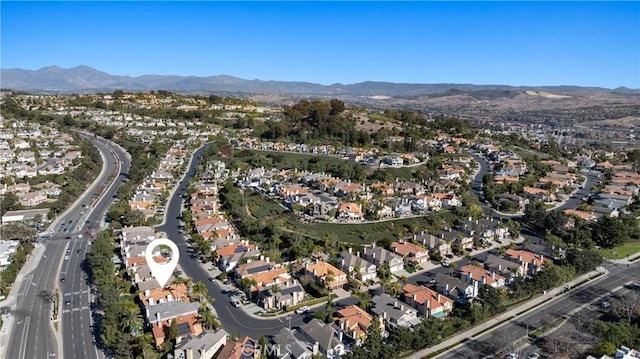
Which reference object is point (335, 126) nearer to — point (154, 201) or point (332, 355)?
point (154, 201)

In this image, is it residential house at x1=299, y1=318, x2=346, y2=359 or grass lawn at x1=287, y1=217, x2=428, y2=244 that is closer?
residential house at x1=299, y1=318, x2=346, y2=359

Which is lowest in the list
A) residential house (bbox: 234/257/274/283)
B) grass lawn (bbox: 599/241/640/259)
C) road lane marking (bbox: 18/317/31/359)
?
road lane marking (bbox: 18/317/31/359)

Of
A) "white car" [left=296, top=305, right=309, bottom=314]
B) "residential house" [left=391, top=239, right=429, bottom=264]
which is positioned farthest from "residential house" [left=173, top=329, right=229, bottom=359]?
"residential house" [left=391, top=239, right=429, bottom=264]

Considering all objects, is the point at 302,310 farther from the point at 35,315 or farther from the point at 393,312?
the point at 35,315

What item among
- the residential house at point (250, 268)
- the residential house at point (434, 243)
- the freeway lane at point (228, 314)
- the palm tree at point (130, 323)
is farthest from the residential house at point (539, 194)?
the palm tree at point (130, 323)

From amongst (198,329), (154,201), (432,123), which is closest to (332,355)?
(198,329)

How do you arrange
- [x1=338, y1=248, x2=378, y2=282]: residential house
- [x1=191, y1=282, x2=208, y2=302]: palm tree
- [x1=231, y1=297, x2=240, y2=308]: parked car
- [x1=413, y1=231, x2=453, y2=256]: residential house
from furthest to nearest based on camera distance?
1. [x1=413, y1=231, x2=453, y2=256]: residential house
2. [x1=338, y1=248, x2=378, y2=282]: residential house
3. [x1=191, y1=282, x2=208, y2=302]: palm tree
4. [x1=231, y1=297, x2=240, y2=308]: parked car

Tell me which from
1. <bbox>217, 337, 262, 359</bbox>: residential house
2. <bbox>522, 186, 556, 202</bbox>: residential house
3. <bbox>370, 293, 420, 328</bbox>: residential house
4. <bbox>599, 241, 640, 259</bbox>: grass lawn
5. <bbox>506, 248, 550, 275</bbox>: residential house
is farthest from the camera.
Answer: <bbox>522, 186, 556, 202</bbox>: residential house

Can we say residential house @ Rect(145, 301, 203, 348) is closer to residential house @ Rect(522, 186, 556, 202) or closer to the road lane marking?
the road lane marking
